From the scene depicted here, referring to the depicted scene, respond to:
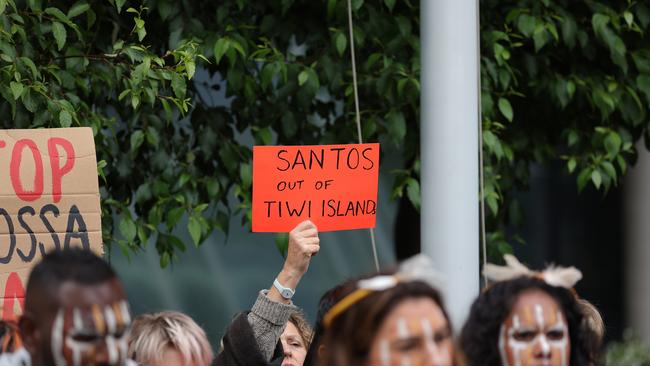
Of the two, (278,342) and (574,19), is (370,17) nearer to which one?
(574,19)

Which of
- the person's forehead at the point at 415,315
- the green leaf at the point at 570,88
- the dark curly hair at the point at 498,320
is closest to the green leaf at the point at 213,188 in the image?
the green leaf at the point at 570,88

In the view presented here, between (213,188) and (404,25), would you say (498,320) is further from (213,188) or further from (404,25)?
(404,25)

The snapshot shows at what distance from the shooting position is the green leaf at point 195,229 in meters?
5.25

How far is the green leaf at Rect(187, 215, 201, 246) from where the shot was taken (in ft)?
17.2

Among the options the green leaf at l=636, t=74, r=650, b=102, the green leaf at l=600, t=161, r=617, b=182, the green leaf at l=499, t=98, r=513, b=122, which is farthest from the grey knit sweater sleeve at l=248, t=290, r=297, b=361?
the green leaf at l=636, t=74, r=650, b=102

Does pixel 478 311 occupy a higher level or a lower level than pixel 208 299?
higher

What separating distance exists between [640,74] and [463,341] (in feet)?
9.74

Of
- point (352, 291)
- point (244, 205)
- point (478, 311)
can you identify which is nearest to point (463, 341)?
point (478, 311)

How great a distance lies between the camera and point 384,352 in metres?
2.66

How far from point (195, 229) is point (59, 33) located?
88 cm

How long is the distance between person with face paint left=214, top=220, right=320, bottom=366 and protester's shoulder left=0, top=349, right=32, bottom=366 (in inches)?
42.3

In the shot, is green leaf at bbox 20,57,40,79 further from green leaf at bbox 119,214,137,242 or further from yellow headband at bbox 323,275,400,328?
yellow headband at bbox 323,275,400,328

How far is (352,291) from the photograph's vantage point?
9.34ft

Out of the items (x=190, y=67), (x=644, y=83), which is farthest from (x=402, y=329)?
(x=644, y=83)
